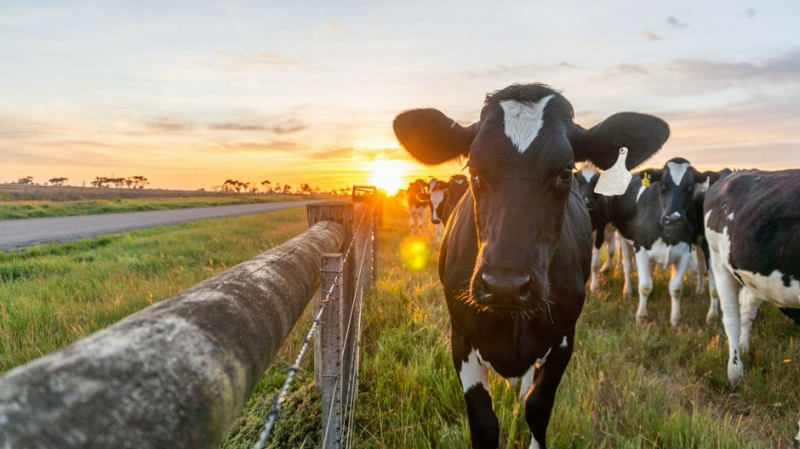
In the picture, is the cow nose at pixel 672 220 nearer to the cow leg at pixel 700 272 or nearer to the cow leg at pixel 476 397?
the cow leg at pixel 700 272

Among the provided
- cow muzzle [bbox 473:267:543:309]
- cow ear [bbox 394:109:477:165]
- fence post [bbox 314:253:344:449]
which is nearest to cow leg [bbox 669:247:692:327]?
cow ear [bbox 394:109:477:165]

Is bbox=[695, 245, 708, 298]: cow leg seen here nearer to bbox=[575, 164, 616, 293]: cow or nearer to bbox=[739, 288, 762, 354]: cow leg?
bbox=[575, 164, 616, 293]: cow

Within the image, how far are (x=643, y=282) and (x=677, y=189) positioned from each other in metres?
1.46

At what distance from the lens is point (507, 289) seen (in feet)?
6.29

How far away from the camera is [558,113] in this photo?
2.54 m

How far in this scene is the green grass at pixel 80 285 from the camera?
402 cm

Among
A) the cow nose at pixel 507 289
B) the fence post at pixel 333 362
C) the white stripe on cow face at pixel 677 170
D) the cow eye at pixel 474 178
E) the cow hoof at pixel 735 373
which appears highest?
the white stripe on cow face at pixel 677 170

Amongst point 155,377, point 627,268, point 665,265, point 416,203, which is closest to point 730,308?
point 665,265

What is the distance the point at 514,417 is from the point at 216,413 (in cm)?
280

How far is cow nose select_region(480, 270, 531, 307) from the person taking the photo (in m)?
1.92

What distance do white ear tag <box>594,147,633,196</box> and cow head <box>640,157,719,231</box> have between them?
421cm

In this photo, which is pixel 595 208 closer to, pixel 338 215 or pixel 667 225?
pixel 667 225

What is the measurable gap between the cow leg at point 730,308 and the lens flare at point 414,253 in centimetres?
503

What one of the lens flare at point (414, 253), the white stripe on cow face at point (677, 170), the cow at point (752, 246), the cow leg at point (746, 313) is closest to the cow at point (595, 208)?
the white stripe on cow face at point (677, 170)
